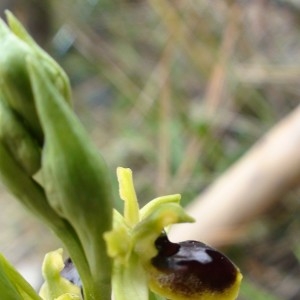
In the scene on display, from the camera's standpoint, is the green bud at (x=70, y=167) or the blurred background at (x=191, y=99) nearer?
the green bud at (x=70, y=167)

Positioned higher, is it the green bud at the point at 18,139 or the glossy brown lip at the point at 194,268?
the green bud at the point at 18,139

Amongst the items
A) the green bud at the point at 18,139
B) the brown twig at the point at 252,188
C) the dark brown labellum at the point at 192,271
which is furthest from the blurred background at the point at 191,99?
the green bud at the point at 18,139

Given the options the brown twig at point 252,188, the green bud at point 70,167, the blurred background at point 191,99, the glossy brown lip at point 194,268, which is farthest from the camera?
the blurred background at point 191,99

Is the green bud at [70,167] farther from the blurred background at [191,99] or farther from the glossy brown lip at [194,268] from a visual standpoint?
the blurred background at [191,99]

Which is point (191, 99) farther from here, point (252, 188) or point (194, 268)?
point (194, 268)

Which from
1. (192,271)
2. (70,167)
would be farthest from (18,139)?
(192,271)

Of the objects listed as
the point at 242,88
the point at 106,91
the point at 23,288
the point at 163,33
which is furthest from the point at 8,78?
the point at 106,91

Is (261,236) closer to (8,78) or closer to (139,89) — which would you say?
(139,89)
